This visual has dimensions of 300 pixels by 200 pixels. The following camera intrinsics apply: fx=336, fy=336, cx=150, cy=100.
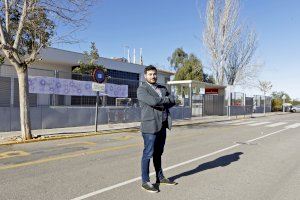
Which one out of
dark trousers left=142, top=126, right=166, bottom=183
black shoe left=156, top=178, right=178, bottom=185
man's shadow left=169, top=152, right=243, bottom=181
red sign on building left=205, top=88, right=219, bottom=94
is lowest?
man's shadow left=169, top=152, right=243, bottom=181

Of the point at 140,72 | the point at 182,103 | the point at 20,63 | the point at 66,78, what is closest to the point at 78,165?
the point at 20,63

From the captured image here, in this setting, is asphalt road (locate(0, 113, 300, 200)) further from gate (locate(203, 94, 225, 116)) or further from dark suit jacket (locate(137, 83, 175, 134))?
gate (locate(203, 94, 225, 116))

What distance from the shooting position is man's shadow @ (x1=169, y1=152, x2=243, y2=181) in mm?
6637

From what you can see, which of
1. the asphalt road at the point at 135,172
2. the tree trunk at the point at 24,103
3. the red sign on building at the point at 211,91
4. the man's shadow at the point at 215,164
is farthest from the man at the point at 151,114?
the red sign on building at the point at 211,91

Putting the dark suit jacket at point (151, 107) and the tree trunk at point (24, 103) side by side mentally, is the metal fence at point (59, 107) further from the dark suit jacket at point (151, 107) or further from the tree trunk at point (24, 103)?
the dark suit jacket at point (151, 107)

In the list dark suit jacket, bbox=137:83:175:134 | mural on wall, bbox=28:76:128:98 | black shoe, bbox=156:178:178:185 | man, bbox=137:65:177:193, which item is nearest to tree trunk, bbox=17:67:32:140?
mural on wall, bbox=28:76:128:98

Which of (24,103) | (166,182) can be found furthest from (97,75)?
(166,182)

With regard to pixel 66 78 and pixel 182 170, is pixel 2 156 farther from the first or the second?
pixel 66 78

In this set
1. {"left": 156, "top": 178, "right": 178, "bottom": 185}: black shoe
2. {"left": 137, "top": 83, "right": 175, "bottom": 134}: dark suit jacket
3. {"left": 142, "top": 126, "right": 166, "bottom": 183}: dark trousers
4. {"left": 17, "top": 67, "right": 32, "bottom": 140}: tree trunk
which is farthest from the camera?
{"left": 17, "top": 67, "right": 32, "bottom": 140}: tree trunk

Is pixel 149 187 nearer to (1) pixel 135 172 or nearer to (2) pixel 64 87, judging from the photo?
(1) pixel 135 172

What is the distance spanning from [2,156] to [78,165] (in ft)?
8.00

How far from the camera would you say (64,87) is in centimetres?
1689

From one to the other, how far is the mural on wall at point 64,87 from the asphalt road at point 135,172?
5.29 meters

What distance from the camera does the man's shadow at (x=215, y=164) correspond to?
21.8 feet
